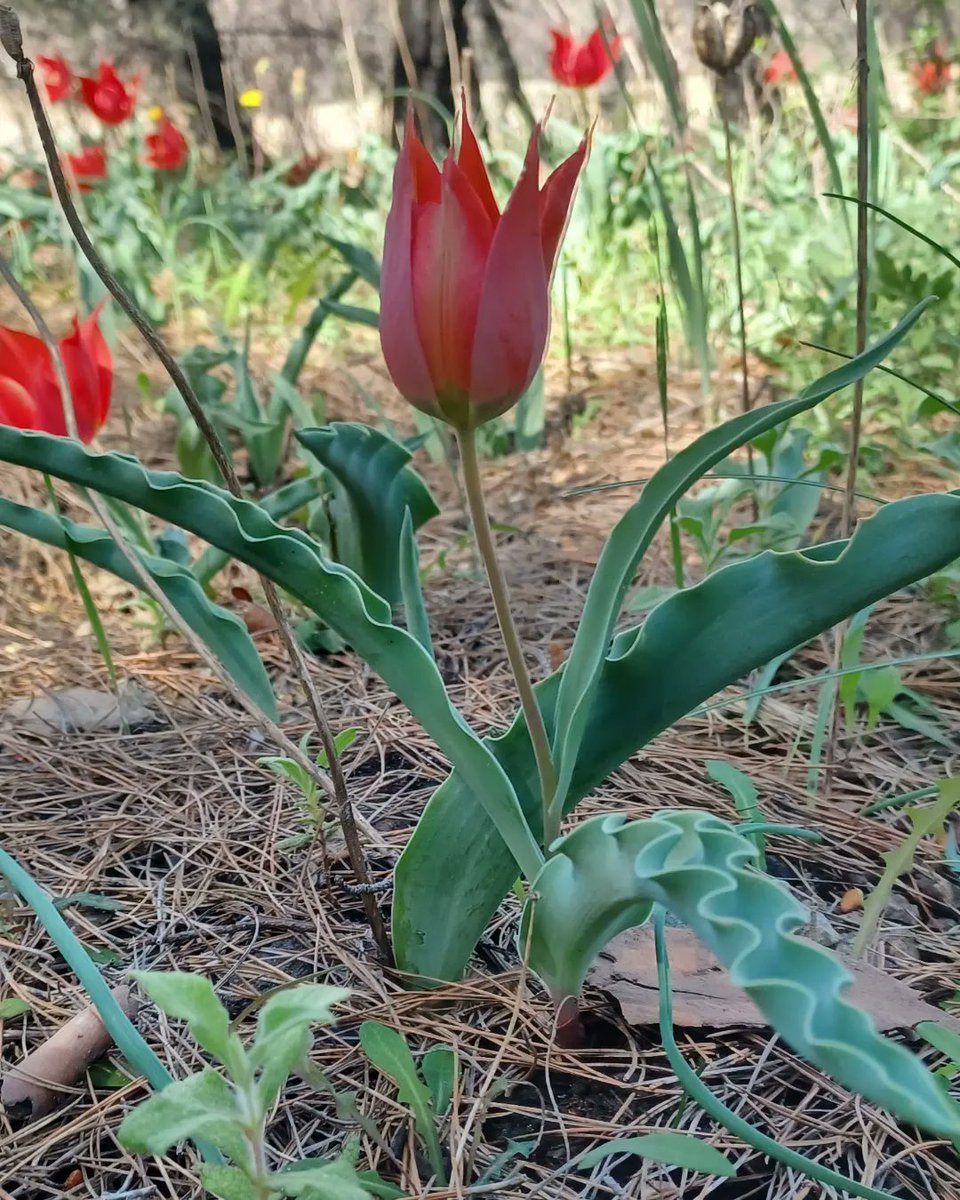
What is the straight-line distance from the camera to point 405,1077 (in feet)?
2.08

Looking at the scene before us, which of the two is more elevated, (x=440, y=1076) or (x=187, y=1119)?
(x=187, y=1119)

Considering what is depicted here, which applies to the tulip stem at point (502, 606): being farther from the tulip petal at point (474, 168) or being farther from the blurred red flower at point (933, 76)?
the blurred red flower at point (933, 76)

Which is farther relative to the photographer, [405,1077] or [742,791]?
[742,791]

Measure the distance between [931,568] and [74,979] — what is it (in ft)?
2.49

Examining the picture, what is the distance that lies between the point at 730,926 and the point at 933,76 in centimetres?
509

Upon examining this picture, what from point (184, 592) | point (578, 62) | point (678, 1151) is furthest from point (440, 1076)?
point (578, 62)

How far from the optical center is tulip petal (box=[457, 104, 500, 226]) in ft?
1.87

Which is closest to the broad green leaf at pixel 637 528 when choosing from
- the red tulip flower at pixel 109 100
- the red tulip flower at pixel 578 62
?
the red tulip flower at pixel 578 62

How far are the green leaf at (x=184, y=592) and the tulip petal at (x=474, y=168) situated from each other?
474mm

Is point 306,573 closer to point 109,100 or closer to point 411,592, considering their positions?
point 411,592

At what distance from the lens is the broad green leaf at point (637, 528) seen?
2.04ft

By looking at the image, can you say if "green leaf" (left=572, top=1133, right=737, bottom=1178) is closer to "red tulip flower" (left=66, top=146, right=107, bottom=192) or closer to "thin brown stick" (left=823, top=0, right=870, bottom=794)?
"thin brown stick" (left=823, top=0, right=870, bottom=794)

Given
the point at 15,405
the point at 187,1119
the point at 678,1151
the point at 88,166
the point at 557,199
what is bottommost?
the point at 678,1151

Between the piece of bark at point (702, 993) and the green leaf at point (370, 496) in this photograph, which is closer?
the piece of bark at point (702, 993)
